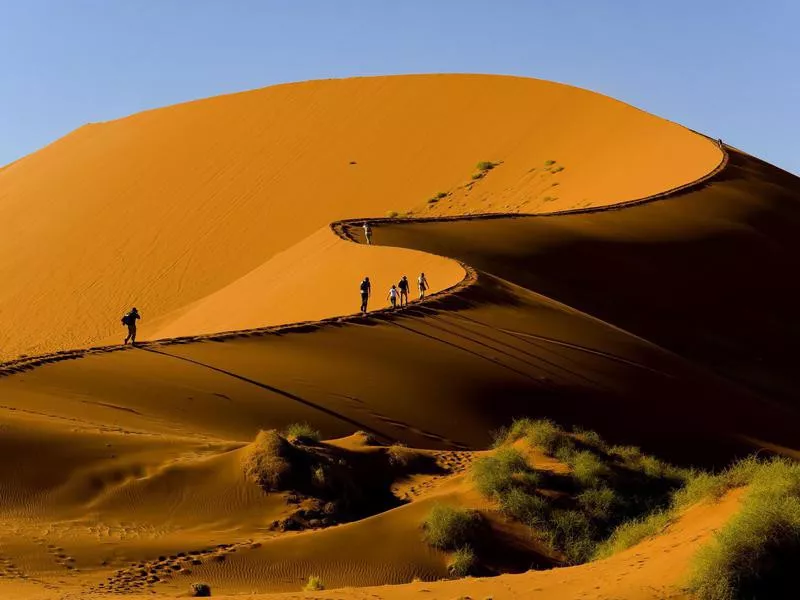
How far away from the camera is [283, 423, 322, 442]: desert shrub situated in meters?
16.9

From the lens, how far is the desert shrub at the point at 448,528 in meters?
13.8

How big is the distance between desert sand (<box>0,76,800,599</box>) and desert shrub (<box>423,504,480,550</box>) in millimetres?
184

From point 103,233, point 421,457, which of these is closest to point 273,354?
point 421,457

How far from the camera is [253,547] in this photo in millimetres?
13266

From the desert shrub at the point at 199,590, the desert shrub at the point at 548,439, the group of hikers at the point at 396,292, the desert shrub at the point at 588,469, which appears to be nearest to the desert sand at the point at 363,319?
the desert shrub at the point at 199,590

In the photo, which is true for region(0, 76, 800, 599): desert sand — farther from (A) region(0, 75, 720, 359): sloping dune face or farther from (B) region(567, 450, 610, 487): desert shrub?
(B) region(567, 450, 610, 487): desert shrub

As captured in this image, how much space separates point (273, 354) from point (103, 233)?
1480 inches

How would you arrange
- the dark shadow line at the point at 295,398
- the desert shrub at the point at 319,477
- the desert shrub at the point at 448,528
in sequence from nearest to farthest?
1. the desert shrub at the point at 448,528
2. the desert shrub at the point at 319,477
3. the dark shadow line at the point at 295,398

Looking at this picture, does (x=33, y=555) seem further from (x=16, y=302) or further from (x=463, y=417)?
(x=16, y=302)

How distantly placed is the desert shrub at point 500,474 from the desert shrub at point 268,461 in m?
2.36

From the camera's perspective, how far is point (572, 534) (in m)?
14.6

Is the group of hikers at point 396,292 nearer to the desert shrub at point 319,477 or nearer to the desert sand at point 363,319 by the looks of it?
the desert sand at point 363,319

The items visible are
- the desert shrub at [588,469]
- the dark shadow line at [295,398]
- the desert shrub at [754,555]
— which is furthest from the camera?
the dark shadow line at [295,398]

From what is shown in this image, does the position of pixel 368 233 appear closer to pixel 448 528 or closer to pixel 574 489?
pixel 574 489
